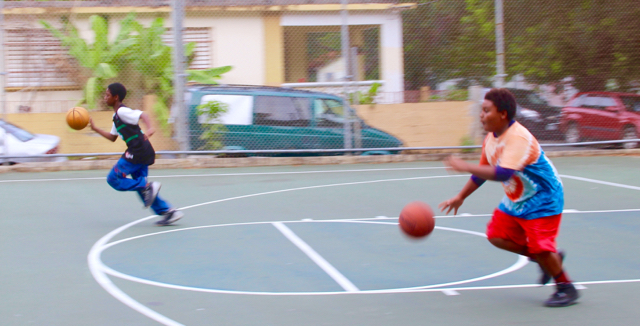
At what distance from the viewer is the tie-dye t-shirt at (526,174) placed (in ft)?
12.4

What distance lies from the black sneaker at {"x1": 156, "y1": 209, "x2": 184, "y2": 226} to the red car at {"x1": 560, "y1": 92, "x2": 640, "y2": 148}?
8.06m

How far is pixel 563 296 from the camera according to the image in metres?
4.01

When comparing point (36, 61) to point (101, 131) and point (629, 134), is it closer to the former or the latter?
point (101, 131)

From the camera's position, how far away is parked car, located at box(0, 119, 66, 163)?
10984mm

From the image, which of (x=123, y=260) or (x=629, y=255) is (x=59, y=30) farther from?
(x=629, y=255)

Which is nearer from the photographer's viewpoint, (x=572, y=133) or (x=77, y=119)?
(x=77, y=119)

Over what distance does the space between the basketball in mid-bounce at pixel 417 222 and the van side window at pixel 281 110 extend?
685 cm

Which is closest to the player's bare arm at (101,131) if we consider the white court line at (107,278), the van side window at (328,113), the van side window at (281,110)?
the white court line at (107,278)

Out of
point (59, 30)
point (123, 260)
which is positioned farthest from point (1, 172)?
point (123, 260)

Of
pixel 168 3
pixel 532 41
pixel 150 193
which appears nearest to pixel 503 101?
pixel 150 193

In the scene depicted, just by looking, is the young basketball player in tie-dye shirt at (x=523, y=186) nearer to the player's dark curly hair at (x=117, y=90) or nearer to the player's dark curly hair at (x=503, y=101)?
the player's dark curly hair at (x=503, y=101)

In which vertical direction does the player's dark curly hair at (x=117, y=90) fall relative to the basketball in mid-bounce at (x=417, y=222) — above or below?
above

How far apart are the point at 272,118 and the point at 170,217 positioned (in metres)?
4.82

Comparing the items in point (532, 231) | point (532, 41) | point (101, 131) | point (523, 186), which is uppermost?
point (532, 41)
